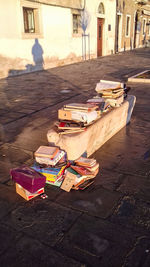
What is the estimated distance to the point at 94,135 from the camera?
12.4ft

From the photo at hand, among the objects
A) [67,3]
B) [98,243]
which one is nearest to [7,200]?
[98,243]

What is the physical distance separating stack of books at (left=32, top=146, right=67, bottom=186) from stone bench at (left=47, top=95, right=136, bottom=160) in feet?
0.58

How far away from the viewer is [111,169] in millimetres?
3426

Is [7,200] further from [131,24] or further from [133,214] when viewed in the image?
[131,24]

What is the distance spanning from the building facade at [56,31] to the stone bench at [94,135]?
832 cm

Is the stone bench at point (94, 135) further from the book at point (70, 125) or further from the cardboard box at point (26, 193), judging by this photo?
the cardboard box at point (26, 193)

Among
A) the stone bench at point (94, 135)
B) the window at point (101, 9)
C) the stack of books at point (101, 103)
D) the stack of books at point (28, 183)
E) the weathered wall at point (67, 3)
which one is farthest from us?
the window at point (101, 9)

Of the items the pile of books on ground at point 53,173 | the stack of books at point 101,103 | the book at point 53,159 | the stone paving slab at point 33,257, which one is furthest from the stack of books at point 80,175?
the stack of books at point 101,103

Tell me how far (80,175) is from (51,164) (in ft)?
1.37

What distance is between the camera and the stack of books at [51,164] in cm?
304

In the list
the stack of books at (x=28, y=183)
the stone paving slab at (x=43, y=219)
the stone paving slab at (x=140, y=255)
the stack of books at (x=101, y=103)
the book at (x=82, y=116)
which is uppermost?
the stack of books at (x=101, y=103)

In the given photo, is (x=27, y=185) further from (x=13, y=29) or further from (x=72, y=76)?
(x=13, y=29)

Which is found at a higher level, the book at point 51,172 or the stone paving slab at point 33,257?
the book at point 51,172

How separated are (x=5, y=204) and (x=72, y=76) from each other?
31.7 ft
